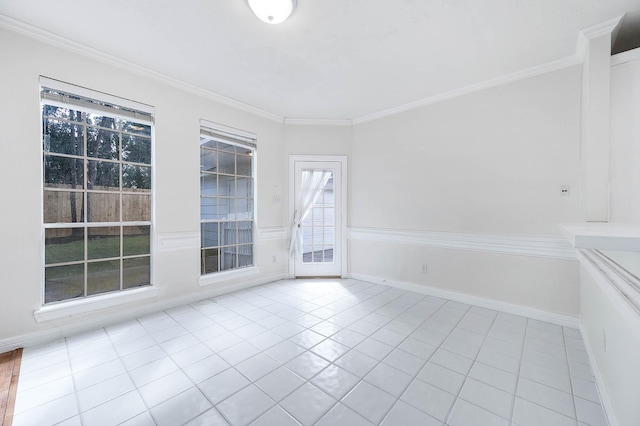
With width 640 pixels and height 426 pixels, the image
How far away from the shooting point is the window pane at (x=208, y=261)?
3.65 metres

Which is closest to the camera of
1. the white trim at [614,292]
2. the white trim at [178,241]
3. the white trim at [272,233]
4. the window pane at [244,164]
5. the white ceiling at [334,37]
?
the white trim at [614,292]

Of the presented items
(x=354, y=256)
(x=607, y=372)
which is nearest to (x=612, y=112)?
(x=607, y=372)

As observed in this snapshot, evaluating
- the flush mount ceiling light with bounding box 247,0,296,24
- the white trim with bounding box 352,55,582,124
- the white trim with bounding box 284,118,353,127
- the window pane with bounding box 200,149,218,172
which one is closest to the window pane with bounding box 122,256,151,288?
the window pane with bounding box 200,149,218,172

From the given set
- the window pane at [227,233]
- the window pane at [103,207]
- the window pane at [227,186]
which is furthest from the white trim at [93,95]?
the window pane at [227,233]

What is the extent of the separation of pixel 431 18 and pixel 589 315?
2852 mm

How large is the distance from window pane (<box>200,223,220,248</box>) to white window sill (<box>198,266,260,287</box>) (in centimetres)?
42

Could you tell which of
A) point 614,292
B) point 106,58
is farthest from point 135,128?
point 614,292

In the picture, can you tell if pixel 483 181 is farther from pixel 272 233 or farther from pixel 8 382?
pixel 8 382

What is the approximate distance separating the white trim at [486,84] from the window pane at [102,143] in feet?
11.3

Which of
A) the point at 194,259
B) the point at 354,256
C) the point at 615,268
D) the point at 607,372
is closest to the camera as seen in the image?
the point at 615,268

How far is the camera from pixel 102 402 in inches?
65.9

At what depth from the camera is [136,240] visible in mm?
3045

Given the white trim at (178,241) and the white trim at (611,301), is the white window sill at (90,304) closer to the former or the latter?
the white trim at (178,241)

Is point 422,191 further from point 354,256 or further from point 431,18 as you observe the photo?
point 431,18
